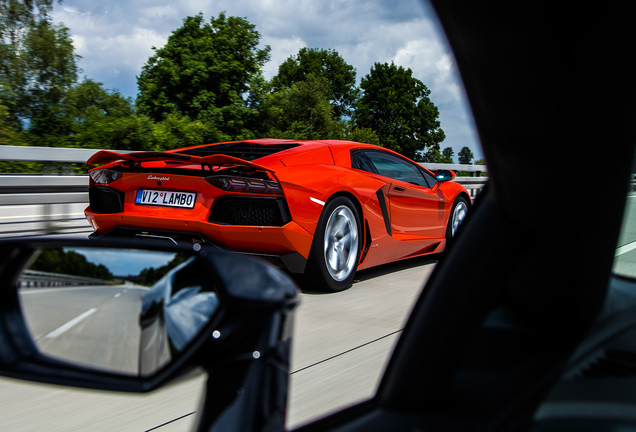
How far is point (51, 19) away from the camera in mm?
40844

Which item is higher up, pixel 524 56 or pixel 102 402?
pixel 524 56

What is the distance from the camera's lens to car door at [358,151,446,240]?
6.10 m

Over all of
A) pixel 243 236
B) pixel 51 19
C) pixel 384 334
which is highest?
pixel 51 19

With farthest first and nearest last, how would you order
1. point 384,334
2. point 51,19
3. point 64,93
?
point 51,19
point 64,93
point 384,334

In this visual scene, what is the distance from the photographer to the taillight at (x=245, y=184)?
4.73 m

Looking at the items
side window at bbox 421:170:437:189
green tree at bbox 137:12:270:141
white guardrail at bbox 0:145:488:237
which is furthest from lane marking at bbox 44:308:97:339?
green tree at bbox 137:12:270:141

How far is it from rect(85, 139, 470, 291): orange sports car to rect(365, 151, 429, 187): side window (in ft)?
0.50

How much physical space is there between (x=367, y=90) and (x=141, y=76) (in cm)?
3753

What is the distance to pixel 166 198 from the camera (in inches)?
193

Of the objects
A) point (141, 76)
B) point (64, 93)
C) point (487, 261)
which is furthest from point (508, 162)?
point (141, 76)

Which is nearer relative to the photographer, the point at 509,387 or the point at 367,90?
the point at 509,387

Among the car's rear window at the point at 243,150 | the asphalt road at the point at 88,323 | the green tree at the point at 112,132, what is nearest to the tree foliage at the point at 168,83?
the green tree at the point at 112,132

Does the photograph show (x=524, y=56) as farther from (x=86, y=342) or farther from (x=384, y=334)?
(x=384, y=334)

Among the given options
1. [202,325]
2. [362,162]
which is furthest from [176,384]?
[362,162]
